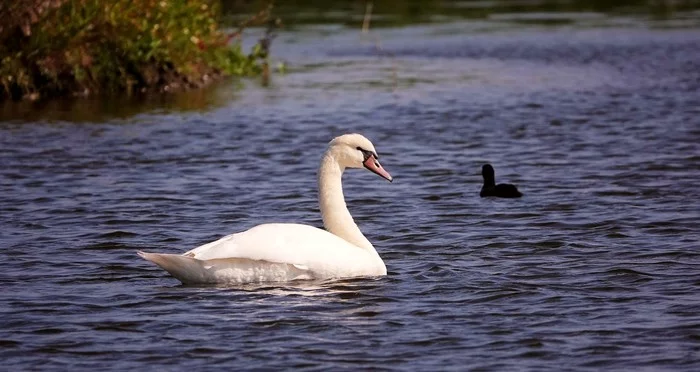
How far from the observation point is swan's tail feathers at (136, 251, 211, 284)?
960 cm

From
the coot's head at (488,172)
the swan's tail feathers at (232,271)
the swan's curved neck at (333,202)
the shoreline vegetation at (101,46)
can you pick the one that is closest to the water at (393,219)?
the swan's tail feathers at (232,271)

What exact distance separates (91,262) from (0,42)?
11665 millimetres

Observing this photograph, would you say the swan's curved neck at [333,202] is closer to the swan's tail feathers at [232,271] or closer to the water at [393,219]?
the water at [393,219]

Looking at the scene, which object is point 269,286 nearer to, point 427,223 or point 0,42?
point 427,223

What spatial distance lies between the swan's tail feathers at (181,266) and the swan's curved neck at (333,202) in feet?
3.84

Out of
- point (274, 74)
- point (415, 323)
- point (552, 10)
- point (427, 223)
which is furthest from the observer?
point (552, 10)

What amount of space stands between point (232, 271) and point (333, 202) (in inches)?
46.6

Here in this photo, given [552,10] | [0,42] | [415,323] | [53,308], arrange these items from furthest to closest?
[552,10] → [0,42] → [53,308] → [415,323]

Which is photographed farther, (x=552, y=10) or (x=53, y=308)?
(x=552, y=10)

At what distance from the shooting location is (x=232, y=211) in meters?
14.1

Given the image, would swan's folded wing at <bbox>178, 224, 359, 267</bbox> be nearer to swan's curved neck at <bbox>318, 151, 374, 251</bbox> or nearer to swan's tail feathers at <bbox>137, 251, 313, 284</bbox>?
swan's tail feathers at <bbox>137, 251, 313, 284</bbox>

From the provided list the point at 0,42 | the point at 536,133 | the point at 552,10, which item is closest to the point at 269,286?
the point at 536,133

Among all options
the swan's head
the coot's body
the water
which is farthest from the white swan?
the coot's body

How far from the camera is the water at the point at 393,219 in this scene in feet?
28.1
